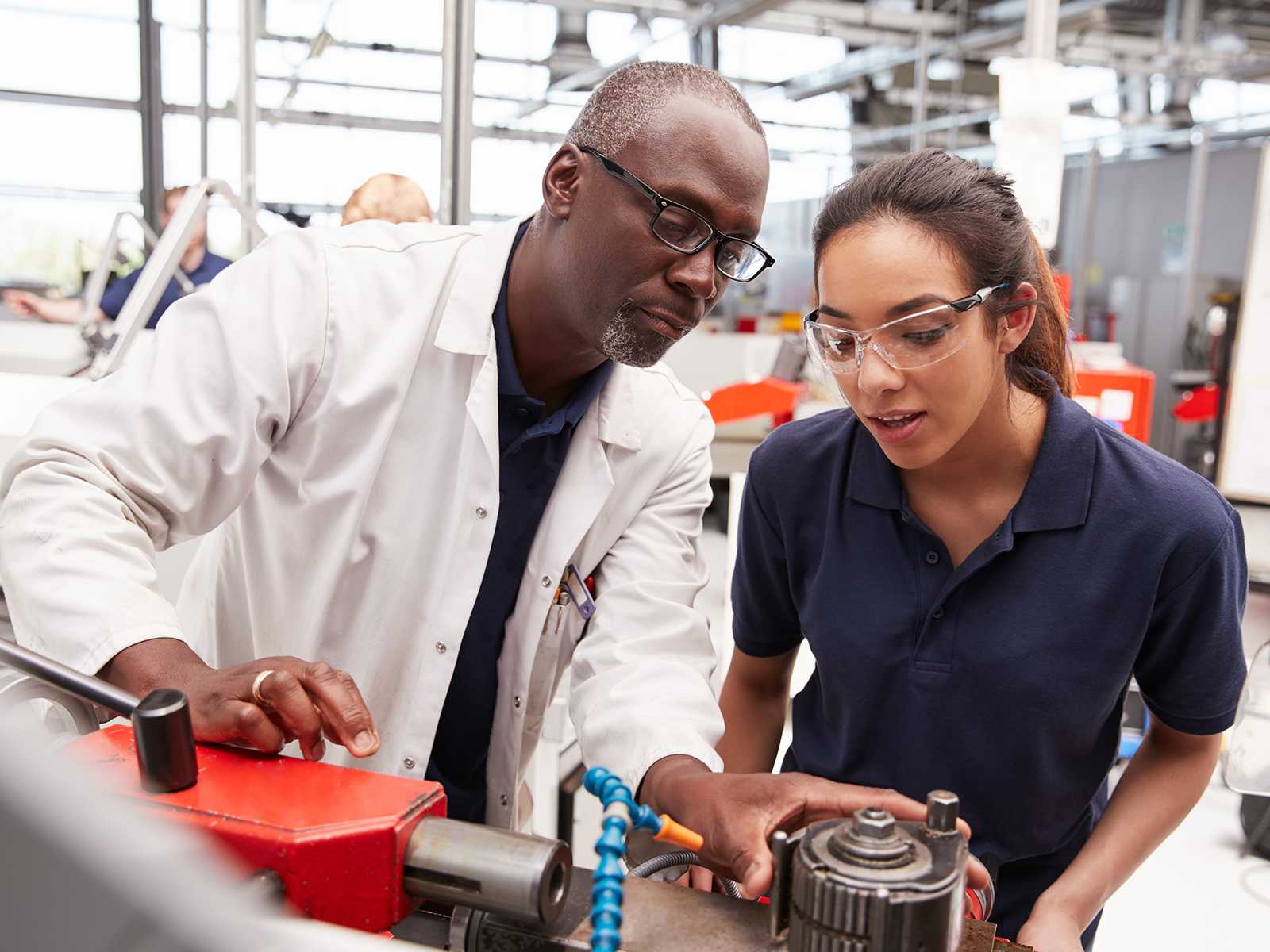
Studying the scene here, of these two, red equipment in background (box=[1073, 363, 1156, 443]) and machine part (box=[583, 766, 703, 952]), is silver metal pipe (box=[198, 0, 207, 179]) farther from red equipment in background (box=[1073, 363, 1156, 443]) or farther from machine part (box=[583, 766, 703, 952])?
machine part (box=[583, 766, 703, 952])

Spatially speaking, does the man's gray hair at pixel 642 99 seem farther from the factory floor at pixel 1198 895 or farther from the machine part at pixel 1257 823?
the machine part at pixel 1257 823

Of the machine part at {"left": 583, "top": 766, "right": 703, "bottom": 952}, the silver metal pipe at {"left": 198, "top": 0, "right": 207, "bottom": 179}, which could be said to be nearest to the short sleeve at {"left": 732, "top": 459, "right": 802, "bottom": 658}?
the machine part at {"left": 583, "top": 766, "right": 703, "bottom": 952}

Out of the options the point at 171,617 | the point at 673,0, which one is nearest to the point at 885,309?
the point at 171,617

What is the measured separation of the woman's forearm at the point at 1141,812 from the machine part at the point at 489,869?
2.28ft

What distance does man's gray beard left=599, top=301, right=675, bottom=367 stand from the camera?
1.20 m

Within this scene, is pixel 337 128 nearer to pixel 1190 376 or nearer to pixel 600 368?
pixel 1190 376

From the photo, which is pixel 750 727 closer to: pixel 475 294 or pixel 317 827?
pixel 475 294

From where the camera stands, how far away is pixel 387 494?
124cm

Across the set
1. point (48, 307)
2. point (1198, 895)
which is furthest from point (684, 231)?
point (48, 307)

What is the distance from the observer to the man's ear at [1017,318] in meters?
1.19

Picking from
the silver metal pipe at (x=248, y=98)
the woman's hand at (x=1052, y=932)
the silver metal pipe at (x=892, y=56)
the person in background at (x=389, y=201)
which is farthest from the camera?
the silver metal pipe at (x=892, y=56)

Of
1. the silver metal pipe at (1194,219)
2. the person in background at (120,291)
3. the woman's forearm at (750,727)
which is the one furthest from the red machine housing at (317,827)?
the silver metal pipe at (1194,219)

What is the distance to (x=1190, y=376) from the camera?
5.85 m

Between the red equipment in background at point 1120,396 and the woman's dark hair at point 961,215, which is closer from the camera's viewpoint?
the woman's dark hair at point 961,215
